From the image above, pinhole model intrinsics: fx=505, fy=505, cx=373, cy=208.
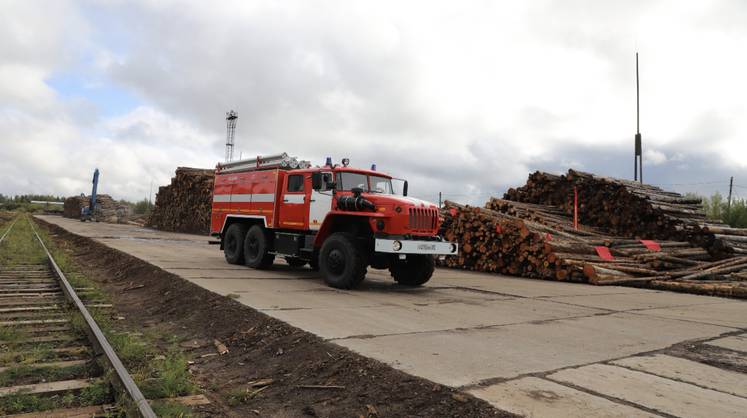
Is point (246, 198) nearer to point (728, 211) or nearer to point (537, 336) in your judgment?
point (537, 336)

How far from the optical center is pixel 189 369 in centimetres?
468

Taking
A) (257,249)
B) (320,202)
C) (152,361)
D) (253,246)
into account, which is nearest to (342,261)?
(320,202)

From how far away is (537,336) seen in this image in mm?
5555

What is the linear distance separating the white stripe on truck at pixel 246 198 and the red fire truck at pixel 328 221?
0.02m

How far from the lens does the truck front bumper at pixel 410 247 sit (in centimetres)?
822

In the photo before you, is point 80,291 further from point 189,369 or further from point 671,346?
point 671,346

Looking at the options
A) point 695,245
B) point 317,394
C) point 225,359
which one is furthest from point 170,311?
point 695,245

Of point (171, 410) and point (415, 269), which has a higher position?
point (415, 269)

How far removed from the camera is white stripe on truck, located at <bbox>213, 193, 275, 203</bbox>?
11.0 metres

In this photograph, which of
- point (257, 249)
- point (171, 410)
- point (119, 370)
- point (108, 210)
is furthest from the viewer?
point (108, 210)

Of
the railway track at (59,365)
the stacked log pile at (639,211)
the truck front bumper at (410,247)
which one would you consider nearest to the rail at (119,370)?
the railway track at (59,365)

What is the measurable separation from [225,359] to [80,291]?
195 inches

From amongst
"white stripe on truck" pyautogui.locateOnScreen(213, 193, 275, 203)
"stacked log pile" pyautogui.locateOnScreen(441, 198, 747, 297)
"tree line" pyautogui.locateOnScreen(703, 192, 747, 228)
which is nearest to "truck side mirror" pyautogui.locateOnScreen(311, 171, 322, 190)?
"white stripe on truck" pyautogui.locateOnScreen(213, 193, 275, 203)

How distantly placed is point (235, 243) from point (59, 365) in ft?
25.2
